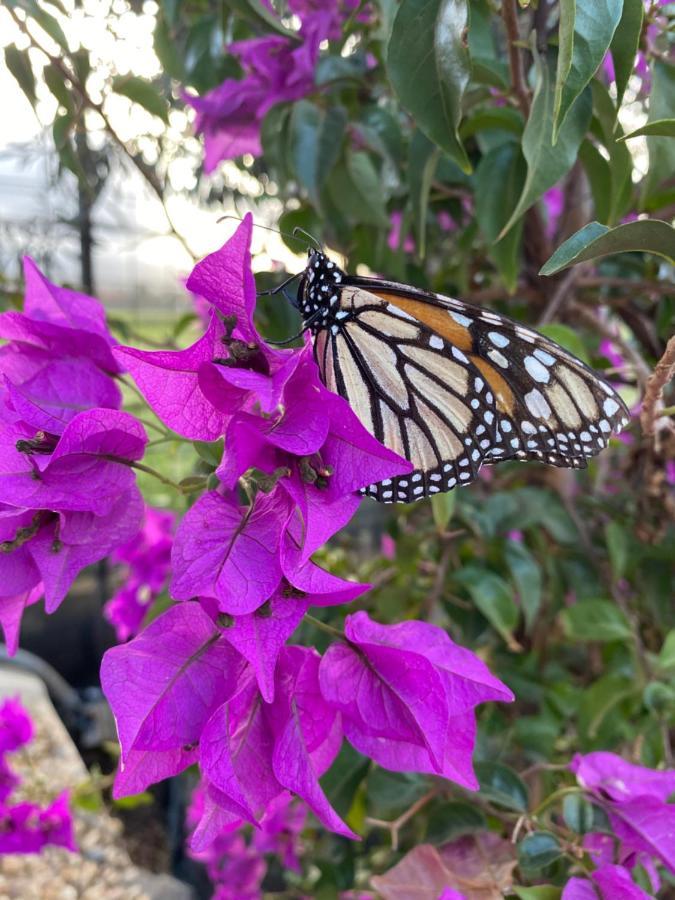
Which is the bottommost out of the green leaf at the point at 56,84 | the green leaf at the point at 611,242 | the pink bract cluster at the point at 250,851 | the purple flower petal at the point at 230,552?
the pink bract cluster at the point at 250,851

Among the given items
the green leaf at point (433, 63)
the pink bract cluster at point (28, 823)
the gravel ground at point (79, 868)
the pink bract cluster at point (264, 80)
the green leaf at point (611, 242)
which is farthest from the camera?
the gravel ground at point (79, 868)

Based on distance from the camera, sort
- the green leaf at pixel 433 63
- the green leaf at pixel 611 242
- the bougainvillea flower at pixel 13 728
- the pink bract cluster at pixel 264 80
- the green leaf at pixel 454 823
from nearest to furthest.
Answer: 1. the green leaf at pixel 611 242
2. the green leaf at pixel 433 63
3. the green leaf at pixel 454 823
4. the pink bract cluster at pixel 264 80
5. the bougainvillea flower at pixel 13 728

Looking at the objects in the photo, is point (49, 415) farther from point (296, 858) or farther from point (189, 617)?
point (296, 858)

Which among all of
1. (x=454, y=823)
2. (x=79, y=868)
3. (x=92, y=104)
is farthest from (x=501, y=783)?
(x=79, y=868)

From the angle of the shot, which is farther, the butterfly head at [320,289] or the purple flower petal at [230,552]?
the butterfly head at [320,289]

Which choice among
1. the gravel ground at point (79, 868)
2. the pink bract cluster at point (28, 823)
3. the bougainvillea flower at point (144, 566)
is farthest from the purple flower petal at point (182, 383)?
the gravel ground at point (79, 868)

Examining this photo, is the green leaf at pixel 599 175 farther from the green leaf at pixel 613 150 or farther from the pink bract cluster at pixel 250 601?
the pink bract cluster at pixel 250 601

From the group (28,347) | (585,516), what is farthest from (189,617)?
(585,516)

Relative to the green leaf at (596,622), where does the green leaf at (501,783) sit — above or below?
below
